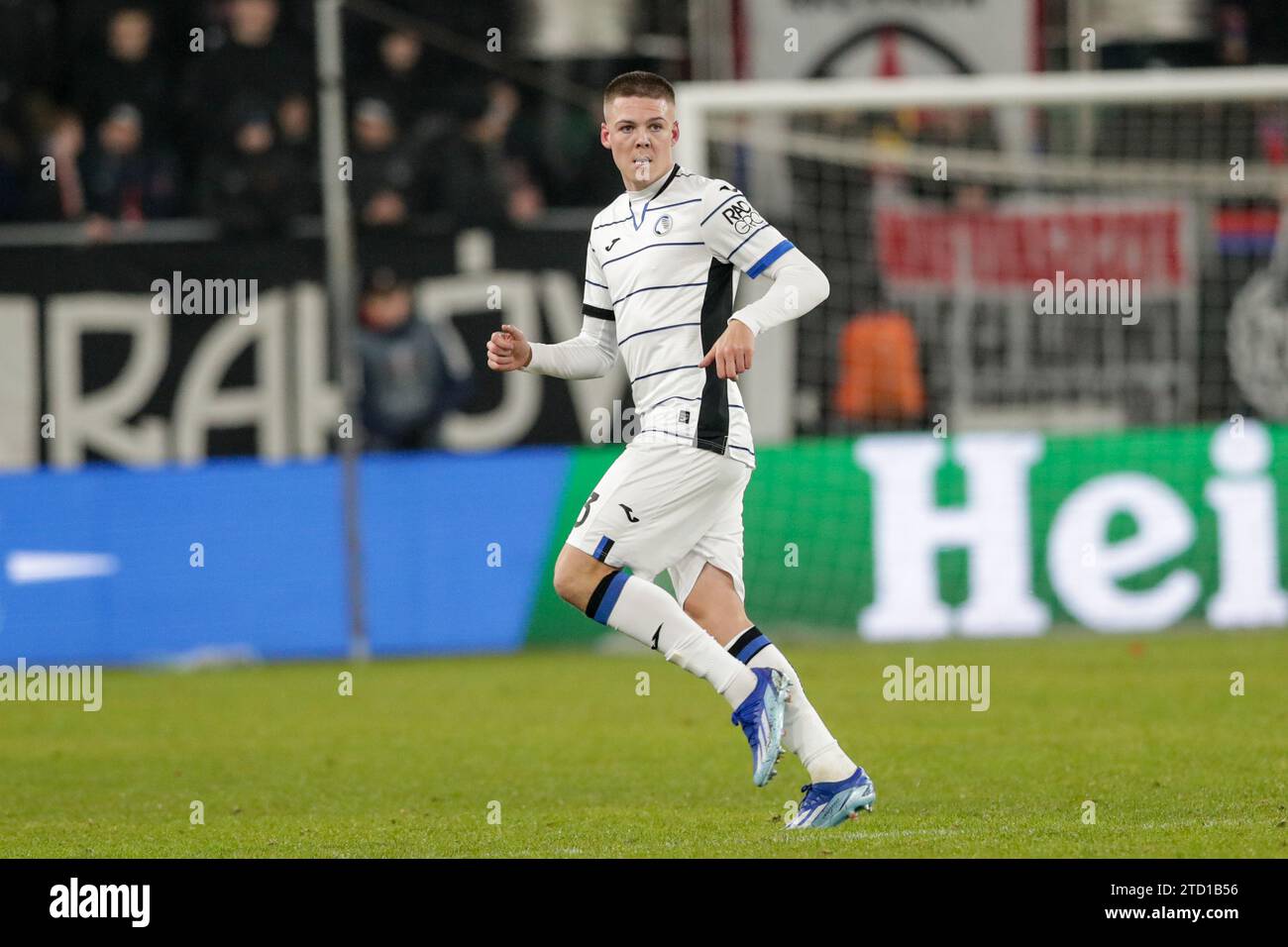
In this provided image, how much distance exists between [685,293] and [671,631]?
1038mm

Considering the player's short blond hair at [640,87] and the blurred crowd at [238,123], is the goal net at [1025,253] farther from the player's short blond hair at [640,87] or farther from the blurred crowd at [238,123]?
the player's short blond hair at [640,87]

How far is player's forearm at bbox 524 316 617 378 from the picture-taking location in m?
7.13

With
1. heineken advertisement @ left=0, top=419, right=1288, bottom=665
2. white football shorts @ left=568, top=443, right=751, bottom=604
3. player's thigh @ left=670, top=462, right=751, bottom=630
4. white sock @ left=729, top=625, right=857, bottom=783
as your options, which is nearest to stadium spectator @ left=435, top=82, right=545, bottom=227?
heineken advertisement @ left=0, top=419, right=1288, bottom=665

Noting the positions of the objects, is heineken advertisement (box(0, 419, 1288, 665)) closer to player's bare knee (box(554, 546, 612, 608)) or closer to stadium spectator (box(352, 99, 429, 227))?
stadium spectator (box(352, 99, 429, 227))

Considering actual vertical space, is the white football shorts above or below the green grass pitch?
above

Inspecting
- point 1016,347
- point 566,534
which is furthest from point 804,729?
point 1016,347

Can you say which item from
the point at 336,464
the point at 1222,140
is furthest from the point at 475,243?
the point at 1222,140

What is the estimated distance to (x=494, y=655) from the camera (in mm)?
13602

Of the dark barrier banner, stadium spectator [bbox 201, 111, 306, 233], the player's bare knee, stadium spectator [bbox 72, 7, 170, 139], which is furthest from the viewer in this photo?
stadium spectator [bbox 72, 7, 170, 139]

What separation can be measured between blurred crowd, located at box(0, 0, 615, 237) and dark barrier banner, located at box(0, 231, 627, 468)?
1.24 ft

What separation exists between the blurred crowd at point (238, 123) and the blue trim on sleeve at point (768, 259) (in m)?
8.30

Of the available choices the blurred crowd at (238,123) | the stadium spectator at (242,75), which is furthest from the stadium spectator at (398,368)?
the stadium spectator at (242,75)

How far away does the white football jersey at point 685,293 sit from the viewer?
6.72 m

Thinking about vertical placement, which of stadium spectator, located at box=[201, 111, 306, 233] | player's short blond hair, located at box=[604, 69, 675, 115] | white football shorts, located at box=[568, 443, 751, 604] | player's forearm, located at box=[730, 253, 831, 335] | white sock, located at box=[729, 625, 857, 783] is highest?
stadium spectator, located at box=[201, 111, 306, 233]
